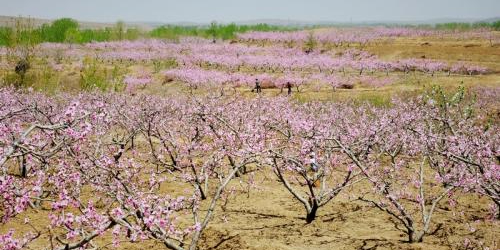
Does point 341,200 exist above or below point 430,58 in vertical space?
below

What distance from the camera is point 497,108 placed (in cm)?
2373

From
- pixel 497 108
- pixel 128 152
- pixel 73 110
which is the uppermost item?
pixel 73 110

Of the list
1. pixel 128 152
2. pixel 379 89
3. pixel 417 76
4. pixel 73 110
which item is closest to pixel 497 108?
pixel 379 89

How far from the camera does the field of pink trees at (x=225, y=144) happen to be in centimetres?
671

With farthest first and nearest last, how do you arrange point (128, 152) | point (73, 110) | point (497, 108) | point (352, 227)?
point (497, 108) < point (128, 152) < point (352, 227) < point (73, 110)

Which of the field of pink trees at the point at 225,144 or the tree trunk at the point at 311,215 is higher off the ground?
the field of pink trees at the point at 225,144

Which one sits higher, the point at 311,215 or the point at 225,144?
the point at 225,144

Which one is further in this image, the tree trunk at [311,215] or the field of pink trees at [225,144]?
the tree trunk at [311,215]

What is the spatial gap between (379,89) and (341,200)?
80.8ft

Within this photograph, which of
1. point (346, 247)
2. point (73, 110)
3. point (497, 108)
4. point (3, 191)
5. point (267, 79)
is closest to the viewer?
point (73, 110)

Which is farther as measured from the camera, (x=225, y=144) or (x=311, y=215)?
(x=225, y=144)

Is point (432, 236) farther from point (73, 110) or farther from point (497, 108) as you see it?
point (497, 108)

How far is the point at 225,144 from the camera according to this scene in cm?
1095

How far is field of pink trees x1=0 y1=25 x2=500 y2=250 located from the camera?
671 cm
